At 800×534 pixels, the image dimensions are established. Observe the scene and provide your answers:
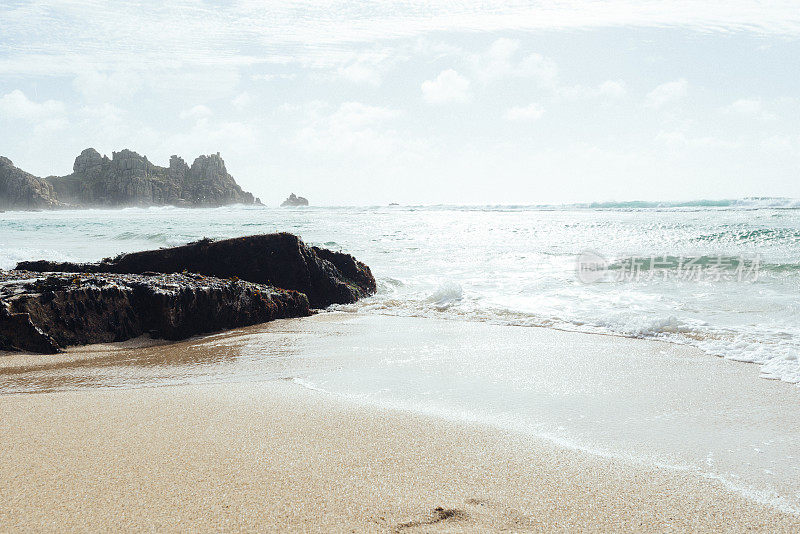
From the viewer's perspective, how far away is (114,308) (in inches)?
184

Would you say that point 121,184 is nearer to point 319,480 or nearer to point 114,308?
point 114,308

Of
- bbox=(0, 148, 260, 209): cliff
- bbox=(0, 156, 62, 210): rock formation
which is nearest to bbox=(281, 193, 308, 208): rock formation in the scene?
bbox=(0, 148, 260, 209): cliff

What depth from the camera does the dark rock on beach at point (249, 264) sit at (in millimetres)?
6738

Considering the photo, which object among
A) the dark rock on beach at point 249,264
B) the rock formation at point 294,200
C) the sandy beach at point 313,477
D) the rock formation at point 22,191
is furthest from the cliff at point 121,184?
the sandy beach at point 313,477

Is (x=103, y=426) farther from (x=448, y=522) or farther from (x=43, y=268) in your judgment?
(x=43, y=268)

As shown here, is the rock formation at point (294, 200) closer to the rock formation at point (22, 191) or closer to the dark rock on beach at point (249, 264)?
the rock formation at point (22, 191)

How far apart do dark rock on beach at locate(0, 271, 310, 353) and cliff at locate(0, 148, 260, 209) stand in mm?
92895

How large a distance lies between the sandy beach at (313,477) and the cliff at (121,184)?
9594cm

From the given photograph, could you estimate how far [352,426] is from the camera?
2535 millimetres

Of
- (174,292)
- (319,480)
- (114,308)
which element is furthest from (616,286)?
(319,480)

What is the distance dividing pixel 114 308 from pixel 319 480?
3681 mm

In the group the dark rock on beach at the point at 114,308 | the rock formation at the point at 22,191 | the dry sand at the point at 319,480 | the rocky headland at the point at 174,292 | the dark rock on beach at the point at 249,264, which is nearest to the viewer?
the dry sand at the point at 319,480

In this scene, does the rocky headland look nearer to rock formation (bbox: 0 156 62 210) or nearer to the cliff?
the cliff

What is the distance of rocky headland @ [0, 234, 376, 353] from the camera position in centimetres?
429
